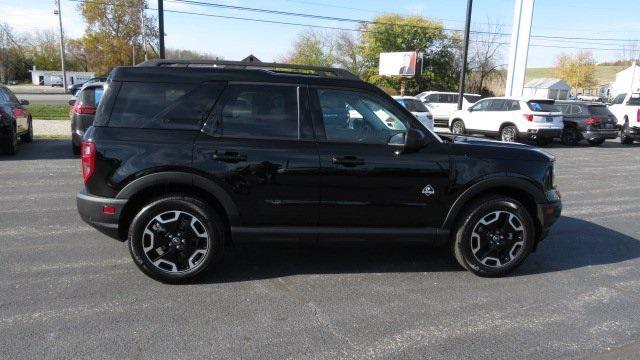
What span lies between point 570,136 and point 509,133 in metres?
3.14

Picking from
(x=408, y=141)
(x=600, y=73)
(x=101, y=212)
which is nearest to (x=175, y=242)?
(x=101, y=212)

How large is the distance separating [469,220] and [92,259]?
3590 mm

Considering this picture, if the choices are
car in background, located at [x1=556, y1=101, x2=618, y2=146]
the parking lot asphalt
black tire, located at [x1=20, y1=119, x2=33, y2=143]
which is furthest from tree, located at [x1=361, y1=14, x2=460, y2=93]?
the parking lot asphalt

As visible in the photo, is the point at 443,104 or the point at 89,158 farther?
the point at 443,104

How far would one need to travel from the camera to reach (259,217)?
4.18m

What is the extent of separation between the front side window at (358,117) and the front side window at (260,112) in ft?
0.92

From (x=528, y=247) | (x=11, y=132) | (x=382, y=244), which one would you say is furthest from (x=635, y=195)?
(x=11, y=132)

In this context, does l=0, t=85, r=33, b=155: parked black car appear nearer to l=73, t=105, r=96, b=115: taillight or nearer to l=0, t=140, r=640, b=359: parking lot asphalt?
l=73, t=105, r=96, b=115: taillight

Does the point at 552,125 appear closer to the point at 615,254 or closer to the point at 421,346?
the point at 615,254

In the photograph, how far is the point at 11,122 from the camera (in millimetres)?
10312

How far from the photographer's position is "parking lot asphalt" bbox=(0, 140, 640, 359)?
326 cm

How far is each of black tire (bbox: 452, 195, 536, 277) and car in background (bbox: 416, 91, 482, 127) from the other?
20.1 metres

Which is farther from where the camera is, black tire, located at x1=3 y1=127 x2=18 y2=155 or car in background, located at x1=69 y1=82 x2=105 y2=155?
black tire, located at x1=3 y1=127 x2=18 y2=155

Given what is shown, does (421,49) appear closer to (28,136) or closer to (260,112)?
(28,136)
